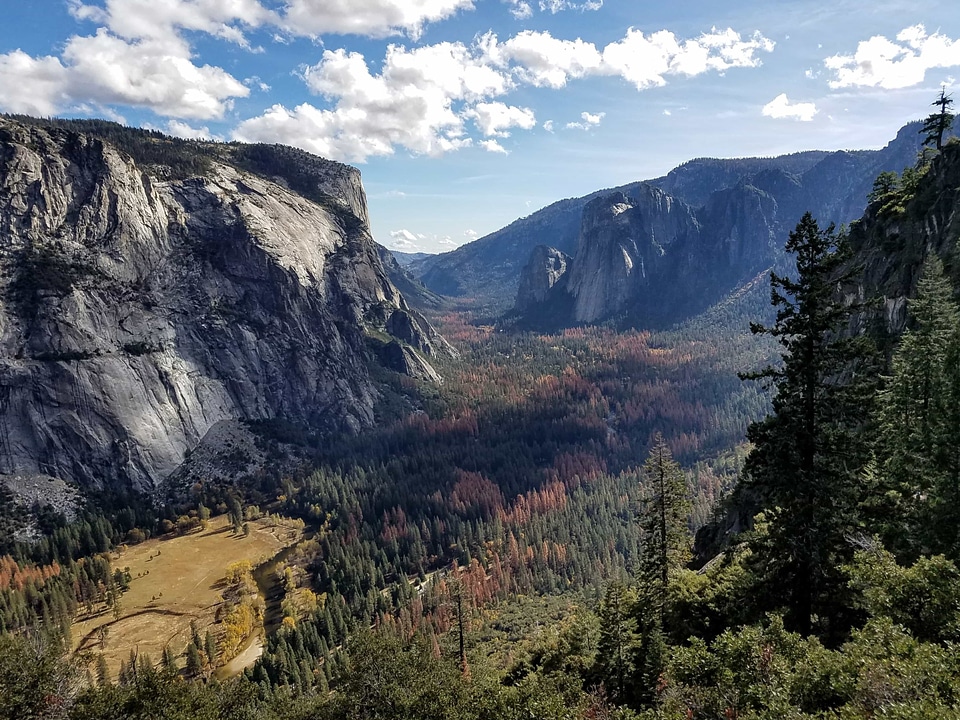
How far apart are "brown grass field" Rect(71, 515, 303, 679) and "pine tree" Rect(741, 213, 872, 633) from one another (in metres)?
98.7

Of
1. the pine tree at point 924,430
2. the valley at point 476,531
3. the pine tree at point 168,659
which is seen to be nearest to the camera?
the valley at point 476,531

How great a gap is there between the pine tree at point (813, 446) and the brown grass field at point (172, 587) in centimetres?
9869

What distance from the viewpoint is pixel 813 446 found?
81.7 feet

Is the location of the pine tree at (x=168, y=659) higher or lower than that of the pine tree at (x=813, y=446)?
lower

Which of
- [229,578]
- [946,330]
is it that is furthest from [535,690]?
[229,578]

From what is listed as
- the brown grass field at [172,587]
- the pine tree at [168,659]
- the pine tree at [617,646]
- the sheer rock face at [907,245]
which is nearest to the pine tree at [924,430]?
the pine tree at [617,646]

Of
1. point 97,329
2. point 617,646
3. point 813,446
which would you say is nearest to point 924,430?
point 813,446

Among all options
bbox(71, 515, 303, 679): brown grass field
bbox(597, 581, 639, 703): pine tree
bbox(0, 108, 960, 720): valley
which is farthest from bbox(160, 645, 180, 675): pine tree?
bbox(597, 581, 639, 703): pine tree

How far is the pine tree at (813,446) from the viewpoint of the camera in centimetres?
2422

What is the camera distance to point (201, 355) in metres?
188

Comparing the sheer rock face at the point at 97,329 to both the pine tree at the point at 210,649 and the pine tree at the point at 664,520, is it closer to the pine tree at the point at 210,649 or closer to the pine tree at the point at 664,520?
the pine tree at the point at 210,649

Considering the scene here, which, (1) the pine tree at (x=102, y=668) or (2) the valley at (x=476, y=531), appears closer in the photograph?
(2) the valley at (x=476, y=531)

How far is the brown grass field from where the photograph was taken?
92.4 meters

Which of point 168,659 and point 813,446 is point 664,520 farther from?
point 168,659
